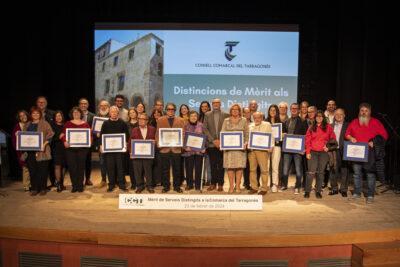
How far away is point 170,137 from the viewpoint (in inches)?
249

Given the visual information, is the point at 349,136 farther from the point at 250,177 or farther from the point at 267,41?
the point at 267,41

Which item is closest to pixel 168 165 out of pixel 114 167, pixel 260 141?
pixel 114 167

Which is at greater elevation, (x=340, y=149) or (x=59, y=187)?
(x=340, y=149)

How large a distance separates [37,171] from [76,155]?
67 cm

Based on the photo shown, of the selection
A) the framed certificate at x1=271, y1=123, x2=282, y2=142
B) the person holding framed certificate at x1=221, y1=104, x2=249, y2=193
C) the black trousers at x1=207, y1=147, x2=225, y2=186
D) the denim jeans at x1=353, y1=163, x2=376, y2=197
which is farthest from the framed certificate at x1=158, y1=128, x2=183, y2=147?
the denim jeans at x1=353, y1=163, x2=376, y2=197

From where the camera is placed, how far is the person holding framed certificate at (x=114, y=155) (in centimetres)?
638

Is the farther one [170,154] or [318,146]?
[170,154]

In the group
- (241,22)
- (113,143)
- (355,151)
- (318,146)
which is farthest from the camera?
(241,22)

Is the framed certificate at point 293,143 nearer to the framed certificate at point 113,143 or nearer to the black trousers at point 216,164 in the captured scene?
the black trousers at point 216,164

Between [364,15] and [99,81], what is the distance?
5953mm

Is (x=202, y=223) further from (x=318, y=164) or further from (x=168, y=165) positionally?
(x=318, y=164)

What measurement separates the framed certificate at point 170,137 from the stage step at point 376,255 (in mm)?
3085

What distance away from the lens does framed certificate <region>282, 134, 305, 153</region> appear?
6.32 meters

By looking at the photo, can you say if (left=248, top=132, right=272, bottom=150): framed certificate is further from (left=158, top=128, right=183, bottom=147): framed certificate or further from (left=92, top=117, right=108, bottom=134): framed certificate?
(left=92, top=117, right=108, bottom=134): framed certificate
